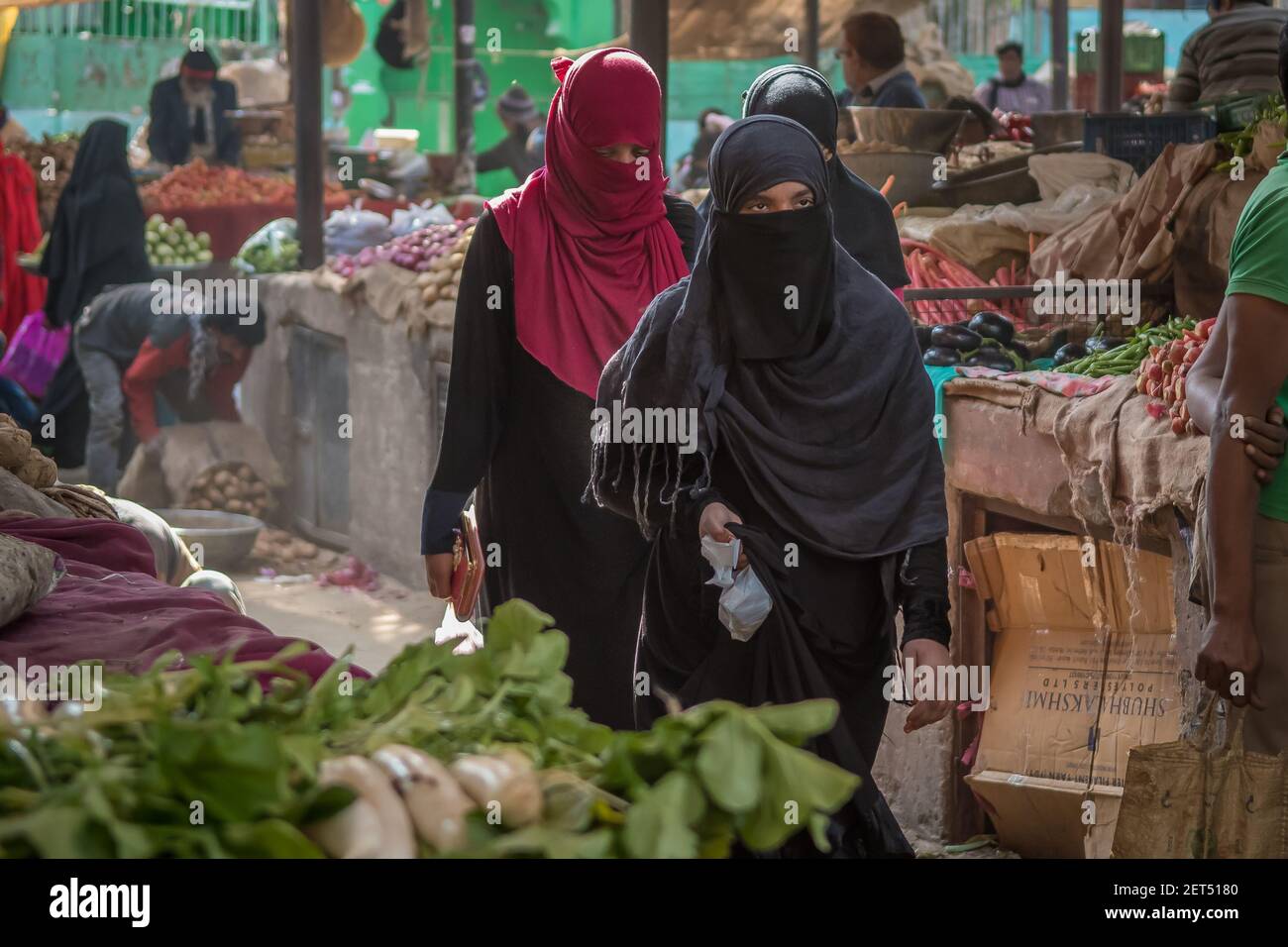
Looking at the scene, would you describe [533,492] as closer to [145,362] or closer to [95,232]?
[145,362]

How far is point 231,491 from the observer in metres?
8.34

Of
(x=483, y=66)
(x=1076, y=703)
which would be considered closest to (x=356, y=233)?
(x=1076, y=703)

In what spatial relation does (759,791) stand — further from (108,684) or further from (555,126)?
(555,126)

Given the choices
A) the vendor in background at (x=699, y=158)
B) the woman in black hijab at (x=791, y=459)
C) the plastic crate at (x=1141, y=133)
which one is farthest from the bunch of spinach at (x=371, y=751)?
the vendor in background at (x=699, y=158)

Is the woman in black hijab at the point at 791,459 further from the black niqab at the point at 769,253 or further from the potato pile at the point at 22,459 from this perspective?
the potato pile at the point at 22,459

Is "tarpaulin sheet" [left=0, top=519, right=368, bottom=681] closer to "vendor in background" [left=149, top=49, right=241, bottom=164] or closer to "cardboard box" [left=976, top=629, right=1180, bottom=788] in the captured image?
"cardboard box" [left=976, top=629, right=1180, bottom=788]

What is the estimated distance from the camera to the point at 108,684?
172 centimetres

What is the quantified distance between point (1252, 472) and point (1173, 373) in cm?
102

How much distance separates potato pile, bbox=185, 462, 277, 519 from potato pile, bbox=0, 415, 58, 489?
177 inches

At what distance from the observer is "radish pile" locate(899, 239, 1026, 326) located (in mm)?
5586

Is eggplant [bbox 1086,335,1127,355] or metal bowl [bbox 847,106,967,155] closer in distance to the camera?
eggplant [bbox 1086,335,1127,355]

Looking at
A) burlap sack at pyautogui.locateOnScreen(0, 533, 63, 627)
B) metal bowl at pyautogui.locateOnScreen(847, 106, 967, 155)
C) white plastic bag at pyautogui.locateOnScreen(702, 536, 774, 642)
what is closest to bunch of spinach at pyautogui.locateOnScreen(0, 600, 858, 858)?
white plastic bag at pyautogui.locateOnScreen(702, 536, 774, 642)

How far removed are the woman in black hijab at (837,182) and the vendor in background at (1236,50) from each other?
11.4ft
